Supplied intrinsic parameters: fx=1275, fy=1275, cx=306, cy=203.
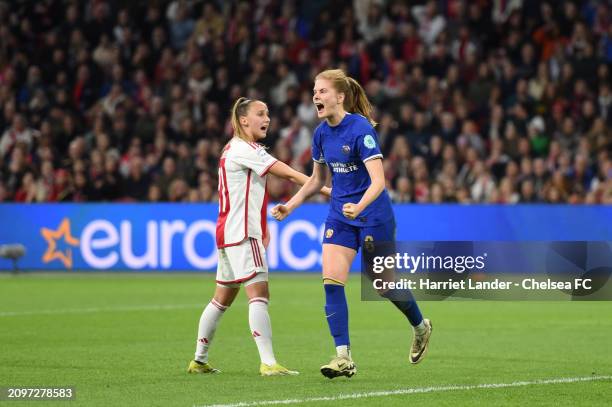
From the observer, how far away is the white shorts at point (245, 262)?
9.28 m

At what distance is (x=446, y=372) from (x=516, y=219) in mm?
11385

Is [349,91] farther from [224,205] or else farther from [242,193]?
[224,205]

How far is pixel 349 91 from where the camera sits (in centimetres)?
926

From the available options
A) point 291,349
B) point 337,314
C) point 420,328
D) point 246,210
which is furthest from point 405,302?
point 291,349

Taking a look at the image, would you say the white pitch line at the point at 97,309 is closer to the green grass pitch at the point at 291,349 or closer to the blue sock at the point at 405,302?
the green grass pitch at the point at 291,349

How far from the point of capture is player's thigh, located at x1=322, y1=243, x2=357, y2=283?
8.96 meters

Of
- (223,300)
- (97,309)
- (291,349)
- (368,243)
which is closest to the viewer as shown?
(368,243)

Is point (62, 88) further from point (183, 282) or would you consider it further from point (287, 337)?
point (287, 337)

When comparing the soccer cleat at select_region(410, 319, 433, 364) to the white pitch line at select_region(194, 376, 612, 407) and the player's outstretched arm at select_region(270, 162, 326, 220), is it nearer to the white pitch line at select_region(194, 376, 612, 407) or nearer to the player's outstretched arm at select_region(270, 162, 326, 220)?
the white pitch line at select_region(194, 376, 612, 407)

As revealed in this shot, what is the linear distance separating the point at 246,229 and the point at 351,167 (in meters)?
0.92

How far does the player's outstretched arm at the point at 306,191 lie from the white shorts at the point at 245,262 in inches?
12.5

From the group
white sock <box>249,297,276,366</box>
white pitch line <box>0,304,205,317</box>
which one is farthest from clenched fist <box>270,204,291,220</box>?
white pitch line <box>0,304,205,317</box>

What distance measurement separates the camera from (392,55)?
24.9 meters

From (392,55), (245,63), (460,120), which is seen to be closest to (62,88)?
(245,63)
